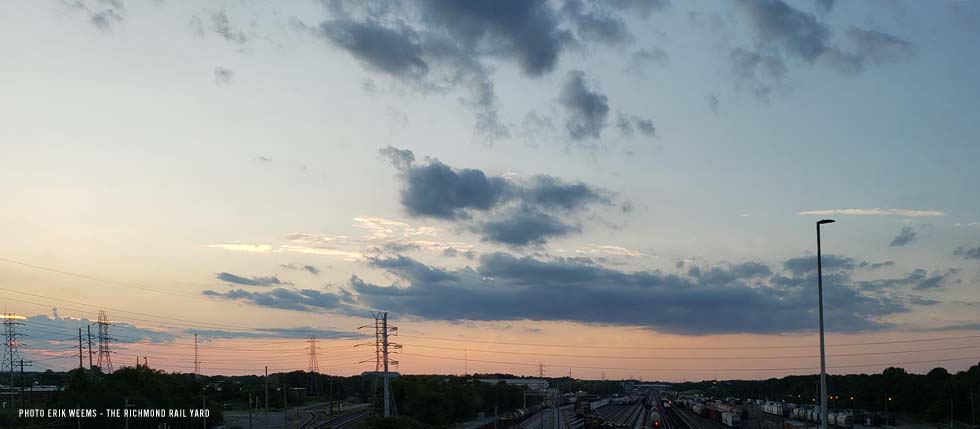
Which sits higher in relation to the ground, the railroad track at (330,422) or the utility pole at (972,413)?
the railroad track at (330,422)

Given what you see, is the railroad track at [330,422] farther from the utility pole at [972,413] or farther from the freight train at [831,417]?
the utility pole at [972,413]

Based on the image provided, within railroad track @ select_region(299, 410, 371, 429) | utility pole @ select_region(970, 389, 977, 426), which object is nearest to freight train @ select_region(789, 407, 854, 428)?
utility pole @ select_region(970, 389, 977, 426)

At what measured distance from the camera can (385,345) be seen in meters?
115

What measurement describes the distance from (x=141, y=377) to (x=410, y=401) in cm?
5737

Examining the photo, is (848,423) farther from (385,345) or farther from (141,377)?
(141,377)

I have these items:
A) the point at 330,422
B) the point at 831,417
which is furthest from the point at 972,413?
the point at 330,422

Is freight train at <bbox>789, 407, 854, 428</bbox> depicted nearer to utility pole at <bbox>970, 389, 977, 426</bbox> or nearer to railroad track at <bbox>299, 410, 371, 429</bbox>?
utility pole at <bbox>970, 389, 977, 426</bbox>

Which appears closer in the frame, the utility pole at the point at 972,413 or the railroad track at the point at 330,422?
the railroad track at the point at 330,422

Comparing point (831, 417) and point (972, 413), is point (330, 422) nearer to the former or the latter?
point (831, 417)

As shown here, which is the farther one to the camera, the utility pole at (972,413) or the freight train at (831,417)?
the utility pole at (972,413)

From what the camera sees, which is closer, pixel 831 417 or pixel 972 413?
pixel 831 417

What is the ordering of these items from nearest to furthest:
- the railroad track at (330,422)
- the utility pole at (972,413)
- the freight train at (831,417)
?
the railroad track at (330,422), the freight train at (831,417), the utility pole at (972,413)

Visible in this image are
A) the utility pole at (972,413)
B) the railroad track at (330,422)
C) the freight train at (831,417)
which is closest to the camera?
the railroad track at (330,422)

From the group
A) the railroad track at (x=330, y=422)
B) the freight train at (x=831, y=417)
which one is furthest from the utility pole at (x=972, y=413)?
A: the railroad track at (x=330, y=422)
